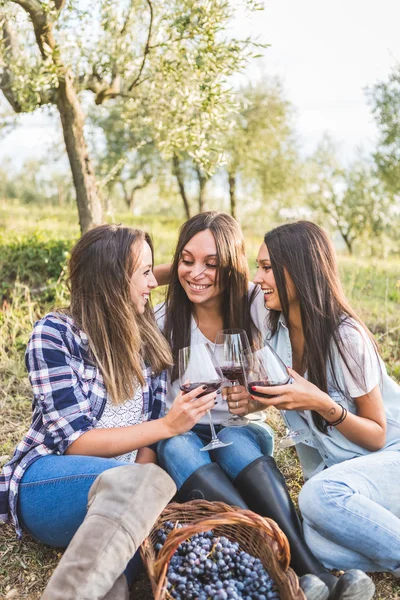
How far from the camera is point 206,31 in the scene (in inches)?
231

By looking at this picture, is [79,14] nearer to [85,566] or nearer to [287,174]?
[85,566]

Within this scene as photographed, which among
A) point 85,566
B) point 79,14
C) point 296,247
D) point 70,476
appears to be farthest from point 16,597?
point 79,14

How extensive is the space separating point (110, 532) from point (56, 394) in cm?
82

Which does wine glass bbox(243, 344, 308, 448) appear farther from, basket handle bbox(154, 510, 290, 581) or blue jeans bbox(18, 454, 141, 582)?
blue jeans bbox(18, 454, 141, 582)

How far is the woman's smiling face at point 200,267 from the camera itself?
3484 millimetres

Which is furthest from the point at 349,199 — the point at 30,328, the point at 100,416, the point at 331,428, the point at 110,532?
the point at 110,532

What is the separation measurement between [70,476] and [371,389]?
5.04ft

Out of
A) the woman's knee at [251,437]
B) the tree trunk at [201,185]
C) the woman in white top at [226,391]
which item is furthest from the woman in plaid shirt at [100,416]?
the tree trunk at [201,185]

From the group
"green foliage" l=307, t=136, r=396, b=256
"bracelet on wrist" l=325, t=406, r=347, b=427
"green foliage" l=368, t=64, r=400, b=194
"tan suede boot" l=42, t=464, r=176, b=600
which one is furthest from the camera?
"green foliage" l=307, t=136, r=396, b=256

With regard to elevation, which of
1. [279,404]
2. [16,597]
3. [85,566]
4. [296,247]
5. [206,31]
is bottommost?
[16,597]

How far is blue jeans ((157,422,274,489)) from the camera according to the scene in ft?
9.93

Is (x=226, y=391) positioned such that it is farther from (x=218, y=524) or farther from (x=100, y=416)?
(x=218, y=524)

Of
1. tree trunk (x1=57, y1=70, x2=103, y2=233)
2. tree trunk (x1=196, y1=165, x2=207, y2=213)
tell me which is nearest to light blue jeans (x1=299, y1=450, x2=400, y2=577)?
tree trunk (x1=57, y1=70, x2=103, y2=233)

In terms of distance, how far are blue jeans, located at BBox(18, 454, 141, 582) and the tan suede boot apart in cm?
28
